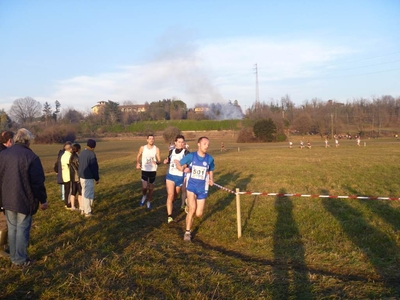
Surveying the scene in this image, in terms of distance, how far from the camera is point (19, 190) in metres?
5.75

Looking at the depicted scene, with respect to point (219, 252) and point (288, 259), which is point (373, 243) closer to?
point (288, 259)

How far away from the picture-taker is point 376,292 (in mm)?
4922

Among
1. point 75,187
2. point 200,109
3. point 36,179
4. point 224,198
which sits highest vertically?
point 200,109

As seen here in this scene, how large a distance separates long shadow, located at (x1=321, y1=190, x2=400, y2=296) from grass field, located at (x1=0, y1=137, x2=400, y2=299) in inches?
0.8

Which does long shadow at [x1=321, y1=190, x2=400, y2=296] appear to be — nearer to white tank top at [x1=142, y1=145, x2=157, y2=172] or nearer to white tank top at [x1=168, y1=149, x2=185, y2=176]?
white tank top at [x1=168, y1=149, x2=185, y2=176]

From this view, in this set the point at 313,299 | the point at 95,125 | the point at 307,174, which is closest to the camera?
the point at 313,299

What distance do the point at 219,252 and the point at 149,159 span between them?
4.39 metres

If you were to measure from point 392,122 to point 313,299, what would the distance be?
104993 mm

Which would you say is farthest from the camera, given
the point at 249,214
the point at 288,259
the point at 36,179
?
the point at 249,214

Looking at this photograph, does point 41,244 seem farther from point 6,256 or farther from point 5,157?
point 5,157

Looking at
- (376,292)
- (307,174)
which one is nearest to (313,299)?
(376,292)

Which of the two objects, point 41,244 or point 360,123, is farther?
point 360,123

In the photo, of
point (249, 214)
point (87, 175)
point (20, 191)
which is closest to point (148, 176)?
point (87, 175)

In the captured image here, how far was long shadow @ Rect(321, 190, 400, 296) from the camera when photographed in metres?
5.82
